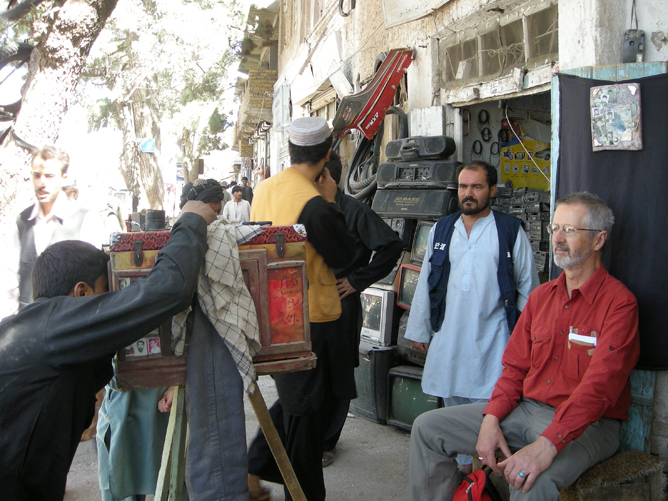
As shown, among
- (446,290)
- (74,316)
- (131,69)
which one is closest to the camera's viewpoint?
(74,316)

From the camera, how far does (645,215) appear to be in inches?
104

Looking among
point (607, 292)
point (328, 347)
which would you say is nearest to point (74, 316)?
point (328, 347)

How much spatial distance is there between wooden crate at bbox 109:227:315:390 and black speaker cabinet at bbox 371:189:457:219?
292 cm

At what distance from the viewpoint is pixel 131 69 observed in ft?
56.5

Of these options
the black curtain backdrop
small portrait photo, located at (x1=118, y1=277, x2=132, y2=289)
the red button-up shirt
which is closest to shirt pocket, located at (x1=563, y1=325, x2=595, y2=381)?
the red button-up shirt

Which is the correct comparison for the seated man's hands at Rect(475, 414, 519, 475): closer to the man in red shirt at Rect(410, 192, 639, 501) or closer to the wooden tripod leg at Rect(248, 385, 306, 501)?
the man in red shirt at Rect(410, 192, 639, 501)

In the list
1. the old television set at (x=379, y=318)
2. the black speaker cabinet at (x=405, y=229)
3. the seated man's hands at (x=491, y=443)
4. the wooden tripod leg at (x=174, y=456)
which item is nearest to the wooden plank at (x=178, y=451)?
the wooden tripod leg at (x=174, y=456)

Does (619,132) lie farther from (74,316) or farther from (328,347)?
(74,316)

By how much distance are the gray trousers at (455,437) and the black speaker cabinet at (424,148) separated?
283 cm

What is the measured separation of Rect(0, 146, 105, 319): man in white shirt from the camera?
3098mm

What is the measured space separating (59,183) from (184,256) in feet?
6.11

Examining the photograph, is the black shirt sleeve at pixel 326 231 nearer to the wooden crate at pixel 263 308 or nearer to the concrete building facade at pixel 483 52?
the wooden crate at pixel 263 308

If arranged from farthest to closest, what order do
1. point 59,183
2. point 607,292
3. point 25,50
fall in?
point 25,50 → point 59,183 → point 607,292

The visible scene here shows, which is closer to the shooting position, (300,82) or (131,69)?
(300,82)
